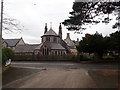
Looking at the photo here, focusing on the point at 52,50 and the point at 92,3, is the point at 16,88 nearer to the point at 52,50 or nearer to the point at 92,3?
the point at 92,3

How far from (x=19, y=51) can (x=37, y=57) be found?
2958 centimetres

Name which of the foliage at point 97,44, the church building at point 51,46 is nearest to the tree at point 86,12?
the foliage at point 97,44

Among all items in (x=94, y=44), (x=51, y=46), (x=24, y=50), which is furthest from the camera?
(x=24, y=50)

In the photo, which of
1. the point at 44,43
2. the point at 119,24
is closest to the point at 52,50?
the point at 44,43

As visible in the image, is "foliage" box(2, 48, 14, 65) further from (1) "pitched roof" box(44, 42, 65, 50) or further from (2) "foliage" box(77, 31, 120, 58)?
(1) "pitched roof" box(44, 42, 65, 50)

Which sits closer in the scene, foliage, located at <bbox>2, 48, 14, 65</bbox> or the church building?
foliage, located at <bbox>2, 48, 14, 65</bbox>

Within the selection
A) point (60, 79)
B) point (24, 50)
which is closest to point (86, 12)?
point (60, 79)

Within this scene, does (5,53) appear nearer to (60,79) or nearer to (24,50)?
(60,79)

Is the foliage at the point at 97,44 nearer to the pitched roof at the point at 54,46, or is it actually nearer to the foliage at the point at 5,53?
the foliage at the point at 5,53

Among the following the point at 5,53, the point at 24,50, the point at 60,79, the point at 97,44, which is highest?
A: the point at 97,44

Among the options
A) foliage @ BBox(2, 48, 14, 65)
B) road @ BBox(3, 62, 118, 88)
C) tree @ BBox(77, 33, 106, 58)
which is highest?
tree @ BBox(77, 33, 106, 58)

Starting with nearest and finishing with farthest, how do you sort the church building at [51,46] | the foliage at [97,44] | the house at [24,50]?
the foliage at [97,44] < the church building at [51,46] < the house at [24,50]

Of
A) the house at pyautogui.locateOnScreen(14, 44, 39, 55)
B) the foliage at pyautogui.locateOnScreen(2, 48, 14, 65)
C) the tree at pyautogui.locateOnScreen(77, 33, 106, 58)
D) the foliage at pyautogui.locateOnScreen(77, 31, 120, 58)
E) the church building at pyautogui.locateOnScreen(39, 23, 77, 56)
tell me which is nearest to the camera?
the foliage at pyautogui.locateOnScreen(2, 48, 14, 65)

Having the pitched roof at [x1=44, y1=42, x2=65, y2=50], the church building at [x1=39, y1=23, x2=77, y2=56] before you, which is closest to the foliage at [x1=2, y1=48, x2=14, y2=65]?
the church building at [x1=39, y1=23, x2=77, y2=56]
